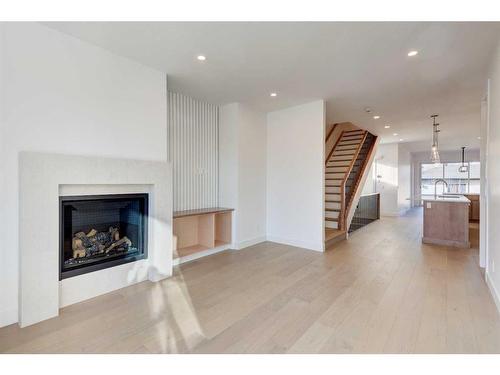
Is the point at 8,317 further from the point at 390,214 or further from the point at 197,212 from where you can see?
the point at 390,214

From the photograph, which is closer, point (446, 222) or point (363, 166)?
point (446, 222)

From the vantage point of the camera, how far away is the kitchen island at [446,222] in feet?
15.6

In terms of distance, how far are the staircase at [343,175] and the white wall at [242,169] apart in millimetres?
1518

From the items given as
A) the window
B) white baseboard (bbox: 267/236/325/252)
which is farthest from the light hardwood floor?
the window

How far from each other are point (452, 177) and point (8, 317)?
592 inches

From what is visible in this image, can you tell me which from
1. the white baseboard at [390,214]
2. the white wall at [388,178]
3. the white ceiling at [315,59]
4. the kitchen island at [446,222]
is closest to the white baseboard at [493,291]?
the kitchen island at [446,222]

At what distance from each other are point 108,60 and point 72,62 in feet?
1.17

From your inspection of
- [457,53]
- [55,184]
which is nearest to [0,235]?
[55,184]

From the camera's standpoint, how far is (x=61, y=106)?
7.93 ft

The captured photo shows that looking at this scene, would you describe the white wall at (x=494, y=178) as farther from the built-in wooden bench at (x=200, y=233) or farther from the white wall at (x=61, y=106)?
the white wall at (x=61, y=106)

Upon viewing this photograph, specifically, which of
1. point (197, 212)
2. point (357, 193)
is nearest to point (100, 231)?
point (197, 212)

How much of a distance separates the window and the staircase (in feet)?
16.4

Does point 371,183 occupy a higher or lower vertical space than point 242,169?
lower

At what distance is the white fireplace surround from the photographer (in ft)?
7.03
